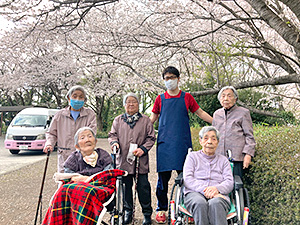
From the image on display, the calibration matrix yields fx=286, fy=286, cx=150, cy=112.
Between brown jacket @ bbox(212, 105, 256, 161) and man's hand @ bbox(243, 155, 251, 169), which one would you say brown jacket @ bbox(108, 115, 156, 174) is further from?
man's hand @ bbox(243, 155, 251, 169)

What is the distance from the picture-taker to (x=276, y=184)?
8.39 ft

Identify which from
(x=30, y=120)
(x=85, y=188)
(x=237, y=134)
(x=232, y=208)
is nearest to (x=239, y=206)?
(x=232, y=208)

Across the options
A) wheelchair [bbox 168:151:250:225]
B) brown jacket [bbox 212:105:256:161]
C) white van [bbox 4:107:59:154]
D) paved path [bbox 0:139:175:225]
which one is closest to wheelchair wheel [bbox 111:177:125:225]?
wheelchair [bbox 168:151:250:225]

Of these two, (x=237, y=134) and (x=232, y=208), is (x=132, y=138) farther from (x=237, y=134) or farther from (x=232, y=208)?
(x=232, y=208)

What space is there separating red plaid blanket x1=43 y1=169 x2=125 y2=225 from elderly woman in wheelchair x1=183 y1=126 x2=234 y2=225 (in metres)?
0.75

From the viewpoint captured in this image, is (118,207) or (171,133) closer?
(118,207)

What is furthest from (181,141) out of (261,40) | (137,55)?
(137,55)

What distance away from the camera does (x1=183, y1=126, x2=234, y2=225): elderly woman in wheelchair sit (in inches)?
92.1

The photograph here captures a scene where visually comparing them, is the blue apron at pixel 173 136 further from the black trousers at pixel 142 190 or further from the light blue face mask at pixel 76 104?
the light blue face mask at pixel 76 104

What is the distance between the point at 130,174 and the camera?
3.23 metres

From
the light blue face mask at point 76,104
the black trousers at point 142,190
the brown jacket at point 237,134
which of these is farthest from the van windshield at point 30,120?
the brown jacket at point 237,134

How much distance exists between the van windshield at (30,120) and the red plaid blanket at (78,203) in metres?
8.96

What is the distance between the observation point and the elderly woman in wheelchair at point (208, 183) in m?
2.34

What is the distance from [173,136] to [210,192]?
0.88 meters
